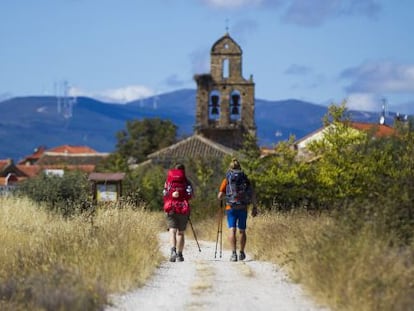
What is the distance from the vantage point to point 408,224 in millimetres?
14742

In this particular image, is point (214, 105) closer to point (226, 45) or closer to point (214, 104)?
point (214, 104)

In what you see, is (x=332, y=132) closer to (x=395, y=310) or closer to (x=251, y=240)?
(x=251, y=240)

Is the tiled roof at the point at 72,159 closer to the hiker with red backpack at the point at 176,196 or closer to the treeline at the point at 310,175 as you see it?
the treeline at the point at 310,175

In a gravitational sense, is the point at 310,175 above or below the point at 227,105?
below

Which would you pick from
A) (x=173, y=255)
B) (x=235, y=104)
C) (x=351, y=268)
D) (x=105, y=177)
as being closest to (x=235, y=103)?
(x=235, y=104)

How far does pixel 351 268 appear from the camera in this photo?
12.9 metres

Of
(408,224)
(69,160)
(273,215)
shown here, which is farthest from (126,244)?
(69,160)

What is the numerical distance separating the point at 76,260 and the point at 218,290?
6.97ft

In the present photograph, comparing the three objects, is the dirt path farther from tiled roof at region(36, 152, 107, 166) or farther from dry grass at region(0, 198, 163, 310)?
tiled roof at region(36, 152, 107, 166)

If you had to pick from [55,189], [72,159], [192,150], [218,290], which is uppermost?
[72,159]

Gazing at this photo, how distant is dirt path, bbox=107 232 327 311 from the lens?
13.0m

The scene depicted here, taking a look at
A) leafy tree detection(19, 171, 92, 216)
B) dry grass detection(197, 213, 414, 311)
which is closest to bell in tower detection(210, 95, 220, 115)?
leafy tree detection(19, 171, 92, 216)

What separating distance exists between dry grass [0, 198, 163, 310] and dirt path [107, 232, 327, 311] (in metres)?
0.32

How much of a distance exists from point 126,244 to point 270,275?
230 centimetres
